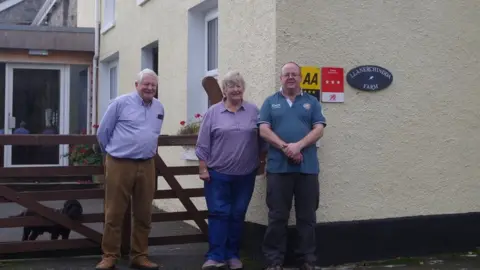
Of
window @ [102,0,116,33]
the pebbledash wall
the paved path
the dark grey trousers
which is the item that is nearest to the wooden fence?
the paved path

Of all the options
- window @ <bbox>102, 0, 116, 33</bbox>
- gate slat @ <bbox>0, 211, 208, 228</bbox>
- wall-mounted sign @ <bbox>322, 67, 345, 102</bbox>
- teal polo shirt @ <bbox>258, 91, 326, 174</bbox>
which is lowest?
gate slat @ <bbox>0, 211, 208, 228</bbox>

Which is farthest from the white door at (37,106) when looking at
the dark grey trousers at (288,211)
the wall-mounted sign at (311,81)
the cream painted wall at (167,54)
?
the dark grey trousers at (288,211)

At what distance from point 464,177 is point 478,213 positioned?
42 cm

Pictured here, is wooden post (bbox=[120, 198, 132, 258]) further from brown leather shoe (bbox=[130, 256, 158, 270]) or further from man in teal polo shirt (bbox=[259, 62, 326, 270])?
man in teal polo shirt (bbox=[259, 62, 326, 270])

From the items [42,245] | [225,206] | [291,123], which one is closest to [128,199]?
[225,206]

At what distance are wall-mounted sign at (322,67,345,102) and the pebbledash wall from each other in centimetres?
8

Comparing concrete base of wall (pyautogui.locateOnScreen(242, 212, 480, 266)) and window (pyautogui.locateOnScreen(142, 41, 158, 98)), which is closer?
concrete base of wall (pyautogui.locateOnScreen(242, 212, 480, 266))

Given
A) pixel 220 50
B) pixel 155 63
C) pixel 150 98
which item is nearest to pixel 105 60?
pixel 155 63

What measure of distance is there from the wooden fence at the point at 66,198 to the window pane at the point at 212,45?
2.44 metres

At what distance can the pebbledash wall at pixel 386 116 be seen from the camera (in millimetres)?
6438

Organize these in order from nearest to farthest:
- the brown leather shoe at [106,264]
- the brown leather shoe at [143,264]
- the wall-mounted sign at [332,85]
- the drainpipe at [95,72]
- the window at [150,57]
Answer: the brown leather shoe at [106,264] → the brown leather shoe at [143,264] → the wall-mounted sign at [332,85] → the window at [150,57] → the drainpipe at [95,72]

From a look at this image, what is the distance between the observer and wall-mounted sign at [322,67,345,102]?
6.43 metres

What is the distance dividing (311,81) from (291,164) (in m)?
0.97

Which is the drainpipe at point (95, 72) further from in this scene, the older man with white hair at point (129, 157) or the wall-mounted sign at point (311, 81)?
the wall-mounted sign at point (311, 81)
